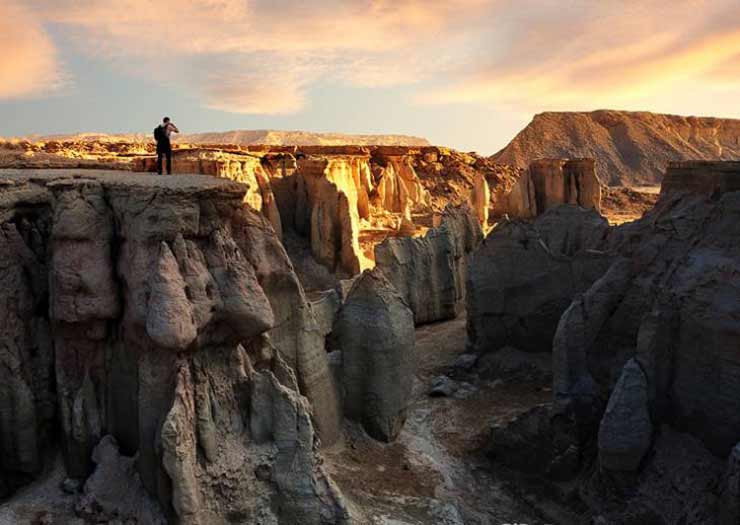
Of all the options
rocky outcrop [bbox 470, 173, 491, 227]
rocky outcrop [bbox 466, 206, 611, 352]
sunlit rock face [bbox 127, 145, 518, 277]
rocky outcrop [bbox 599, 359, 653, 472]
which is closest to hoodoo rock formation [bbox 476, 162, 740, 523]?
rocky outcrop [bbox 599, 359, 653, 472]

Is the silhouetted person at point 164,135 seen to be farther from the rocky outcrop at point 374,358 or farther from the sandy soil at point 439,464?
the sandy soil at point 439,464

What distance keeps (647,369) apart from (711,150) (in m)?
72.7

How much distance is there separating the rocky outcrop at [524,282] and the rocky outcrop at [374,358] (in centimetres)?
503

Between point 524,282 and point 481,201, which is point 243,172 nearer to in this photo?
point 524,282

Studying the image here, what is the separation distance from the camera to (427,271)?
62.6 ft

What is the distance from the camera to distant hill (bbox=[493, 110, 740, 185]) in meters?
68.3

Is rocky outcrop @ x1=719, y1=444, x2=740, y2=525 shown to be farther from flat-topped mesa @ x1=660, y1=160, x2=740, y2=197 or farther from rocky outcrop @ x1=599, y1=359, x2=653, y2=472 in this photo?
flat-topped mesa @ x1=660, y1=160, x2=740, y2=197

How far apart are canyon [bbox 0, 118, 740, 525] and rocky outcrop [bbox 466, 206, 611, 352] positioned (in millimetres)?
120

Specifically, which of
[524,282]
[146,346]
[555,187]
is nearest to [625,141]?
[555,187]

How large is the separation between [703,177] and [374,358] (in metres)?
6.34

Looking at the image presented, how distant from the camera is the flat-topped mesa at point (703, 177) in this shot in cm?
1056

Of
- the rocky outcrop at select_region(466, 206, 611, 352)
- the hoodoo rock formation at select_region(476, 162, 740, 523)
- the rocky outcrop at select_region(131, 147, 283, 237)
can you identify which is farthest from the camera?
the rocky outcrop at select_region(131, 147, 283, 237)

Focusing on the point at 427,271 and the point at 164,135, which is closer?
the point at 164,135

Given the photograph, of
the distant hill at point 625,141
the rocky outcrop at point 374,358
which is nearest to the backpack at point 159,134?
the rocky outcrop at point 374,358
